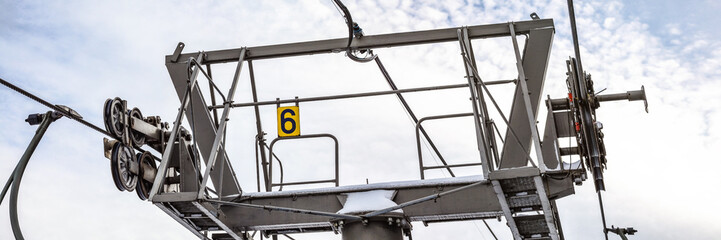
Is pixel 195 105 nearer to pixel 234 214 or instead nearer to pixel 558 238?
pixel 234 214

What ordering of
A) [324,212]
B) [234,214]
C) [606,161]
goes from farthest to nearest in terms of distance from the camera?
1. [234,214]
2. [324,212]
3. [606,161]

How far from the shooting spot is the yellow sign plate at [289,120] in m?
8.87

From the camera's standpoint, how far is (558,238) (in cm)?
804

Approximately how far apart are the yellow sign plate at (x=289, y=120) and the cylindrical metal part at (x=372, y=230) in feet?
5.45

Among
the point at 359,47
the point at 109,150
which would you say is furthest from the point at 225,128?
the point at 359,47

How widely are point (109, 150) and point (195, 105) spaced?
1606 millimetres

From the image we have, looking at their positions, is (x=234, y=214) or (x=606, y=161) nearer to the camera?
(x=606, y=161)

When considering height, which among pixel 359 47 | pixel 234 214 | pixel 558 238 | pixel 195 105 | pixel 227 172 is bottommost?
pixel 558 238

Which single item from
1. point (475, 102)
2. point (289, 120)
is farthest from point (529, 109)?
point (289, 120)

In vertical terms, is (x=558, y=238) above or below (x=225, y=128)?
below

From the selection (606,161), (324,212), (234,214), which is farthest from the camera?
(234,214)

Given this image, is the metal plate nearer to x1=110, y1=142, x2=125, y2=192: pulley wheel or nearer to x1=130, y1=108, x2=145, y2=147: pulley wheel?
x1=110, y1=142, x2=125, y2=192: pulley wheel

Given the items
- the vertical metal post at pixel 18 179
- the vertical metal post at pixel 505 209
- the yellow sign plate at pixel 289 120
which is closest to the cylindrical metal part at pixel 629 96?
the vertical metal post at pixel 505 209

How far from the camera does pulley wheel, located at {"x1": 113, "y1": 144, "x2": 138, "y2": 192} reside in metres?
7.40
